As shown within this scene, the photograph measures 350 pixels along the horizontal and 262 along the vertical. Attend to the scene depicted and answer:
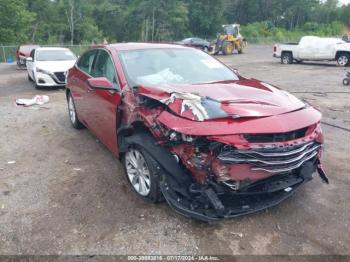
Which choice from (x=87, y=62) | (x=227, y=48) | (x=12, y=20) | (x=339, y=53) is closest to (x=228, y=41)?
(x=227, y=48)

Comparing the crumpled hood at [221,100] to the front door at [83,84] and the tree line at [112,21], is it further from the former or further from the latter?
the tree line at [112,21]

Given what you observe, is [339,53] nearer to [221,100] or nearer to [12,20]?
[221,100]

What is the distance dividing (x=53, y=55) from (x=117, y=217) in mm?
10148

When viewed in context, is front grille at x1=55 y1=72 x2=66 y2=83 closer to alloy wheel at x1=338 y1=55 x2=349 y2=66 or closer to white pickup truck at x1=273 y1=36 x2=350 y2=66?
white pickup truck at x1=273 y1=36 x2=350 y2=66

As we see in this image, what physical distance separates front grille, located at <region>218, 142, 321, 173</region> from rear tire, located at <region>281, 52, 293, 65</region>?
1880cm

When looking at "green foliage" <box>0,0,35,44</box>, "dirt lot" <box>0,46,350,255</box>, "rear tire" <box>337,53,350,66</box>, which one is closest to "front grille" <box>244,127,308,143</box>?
"dirt lot" <box>0,46,350,255</box>

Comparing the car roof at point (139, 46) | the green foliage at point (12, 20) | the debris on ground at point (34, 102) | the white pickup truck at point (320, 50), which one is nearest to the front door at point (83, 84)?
the car roof at point (139, 46)

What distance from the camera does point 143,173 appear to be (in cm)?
357

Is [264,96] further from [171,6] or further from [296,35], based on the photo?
[296,35]

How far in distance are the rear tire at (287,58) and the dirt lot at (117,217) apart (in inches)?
637

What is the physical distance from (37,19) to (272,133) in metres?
48.1

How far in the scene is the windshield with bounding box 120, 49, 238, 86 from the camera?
4.10m

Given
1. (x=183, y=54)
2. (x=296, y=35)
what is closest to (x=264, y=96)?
(x=183, y=54)

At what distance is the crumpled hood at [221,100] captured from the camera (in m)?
3.01
